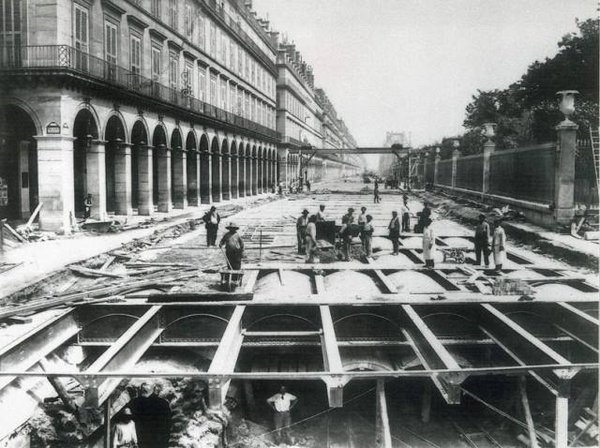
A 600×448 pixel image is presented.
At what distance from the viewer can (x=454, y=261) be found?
1577cm

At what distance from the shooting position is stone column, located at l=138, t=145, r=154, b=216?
26.6 metres

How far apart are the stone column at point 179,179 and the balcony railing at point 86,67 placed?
282 centimetres

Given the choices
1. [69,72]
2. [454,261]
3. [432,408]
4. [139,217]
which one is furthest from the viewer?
[139,217]

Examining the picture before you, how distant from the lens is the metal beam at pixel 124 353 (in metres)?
7.51

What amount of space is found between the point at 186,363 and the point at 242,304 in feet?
5.21

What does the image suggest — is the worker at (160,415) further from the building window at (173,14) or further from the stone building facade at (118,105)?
the building window at (173,14)

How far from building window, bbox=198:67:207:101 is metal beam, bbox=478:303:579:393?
91.5 ft

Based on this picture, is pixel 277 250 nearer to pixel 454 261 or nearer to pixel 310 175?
pixel 454 261

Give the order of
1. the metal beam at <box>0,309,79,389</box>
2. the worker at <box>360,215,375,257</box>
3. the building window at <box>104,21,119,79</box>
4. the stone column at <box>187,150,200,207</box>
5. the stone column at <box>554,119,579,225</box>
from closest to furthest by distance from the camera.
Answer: the metal beam at <box>0,309,79,389</box> < the worker at <box>360,215,375,257</box> < the stone column at <box>554,119,579,225</box> < the building window at <box>104,21,119,79</box> < the stone column at <box>187,150,200,207</box>

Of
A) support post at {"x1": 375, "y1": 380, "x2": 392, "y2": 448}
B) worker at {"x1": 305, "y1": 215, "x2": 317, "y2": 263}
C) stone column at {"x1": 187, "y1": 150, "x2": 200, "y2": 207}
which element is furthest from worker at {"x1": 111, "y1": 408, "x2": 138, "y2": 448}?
stone column at {"x1": 187, "y1": 150, "x2": 200, "y2": 207}

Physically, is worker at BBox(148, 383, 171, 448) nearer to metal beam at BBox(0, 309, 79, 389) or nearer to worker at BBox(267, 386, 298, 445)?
worker at BBox(267, 386, 298, 445)

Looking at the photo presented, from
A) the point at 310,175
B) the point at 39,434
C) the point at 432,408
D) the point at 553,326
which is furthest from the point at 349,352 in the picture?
the point at 310,175

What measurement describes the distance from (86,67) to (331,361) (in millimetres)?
16752

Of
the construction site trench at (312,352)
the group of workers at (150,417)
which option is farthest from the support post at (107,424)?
the group of workers at (150,417)
